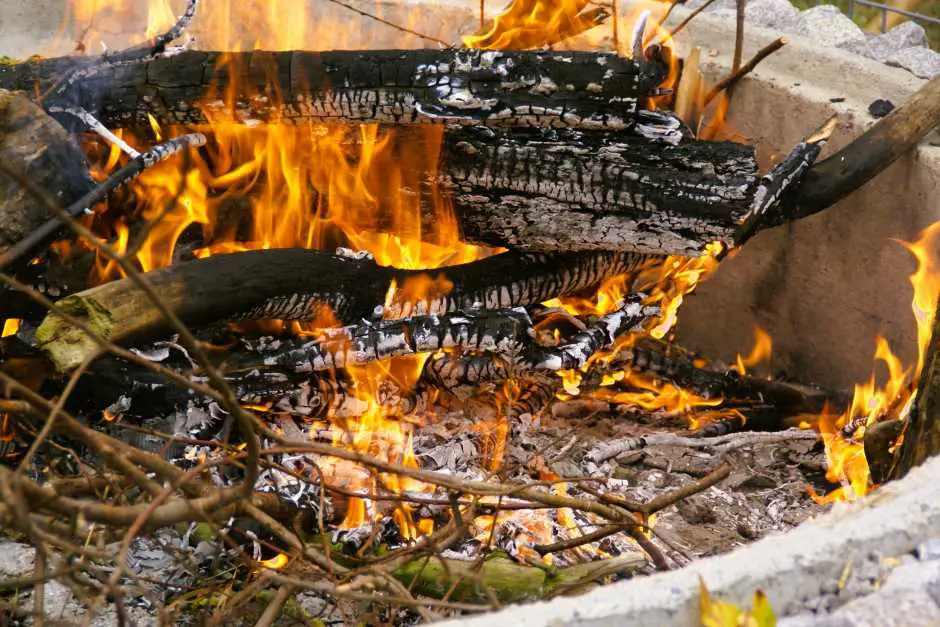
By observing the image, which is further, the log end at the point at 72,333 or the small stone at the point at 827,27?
the small stone at the point at 827,27

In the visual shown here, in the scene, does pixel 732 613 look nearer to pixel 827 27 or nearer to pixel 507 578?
pixel 507 578

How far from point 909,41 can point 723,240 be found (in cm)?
184

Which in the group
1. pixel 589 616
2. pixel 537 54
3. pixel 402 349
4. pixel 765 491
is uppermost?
pixel 537 54

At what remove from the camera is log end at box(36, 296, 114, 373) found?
2936 millimetres

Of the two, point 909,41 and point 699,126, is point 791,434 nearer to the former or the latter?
point 699,126

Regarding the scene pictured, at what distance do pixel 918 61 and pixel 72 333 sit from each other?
122 inches

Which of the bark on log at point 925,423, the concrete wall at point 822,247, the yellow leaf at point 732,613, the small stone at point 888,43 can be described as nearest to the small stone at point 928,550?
the yellow leaf at point 732,613

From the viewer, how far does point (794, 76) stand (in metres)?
3.97

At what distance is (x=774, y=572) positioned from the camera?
1.74 metres

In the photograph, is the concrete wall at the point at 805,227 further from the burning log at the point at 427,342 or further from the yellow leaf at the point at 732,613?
the yellow leaf at the point at 732,613

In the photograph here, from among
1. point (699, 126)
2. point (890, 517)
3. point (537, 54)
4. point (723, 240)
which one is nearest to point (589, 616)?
point (890, 517)

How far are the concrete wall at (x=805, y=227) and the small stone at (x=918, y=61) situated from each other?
86 millimetres

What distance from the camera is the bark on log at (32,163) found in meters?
3.03

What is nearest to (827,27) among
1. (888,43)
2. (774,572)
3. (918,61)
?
(888,43)
